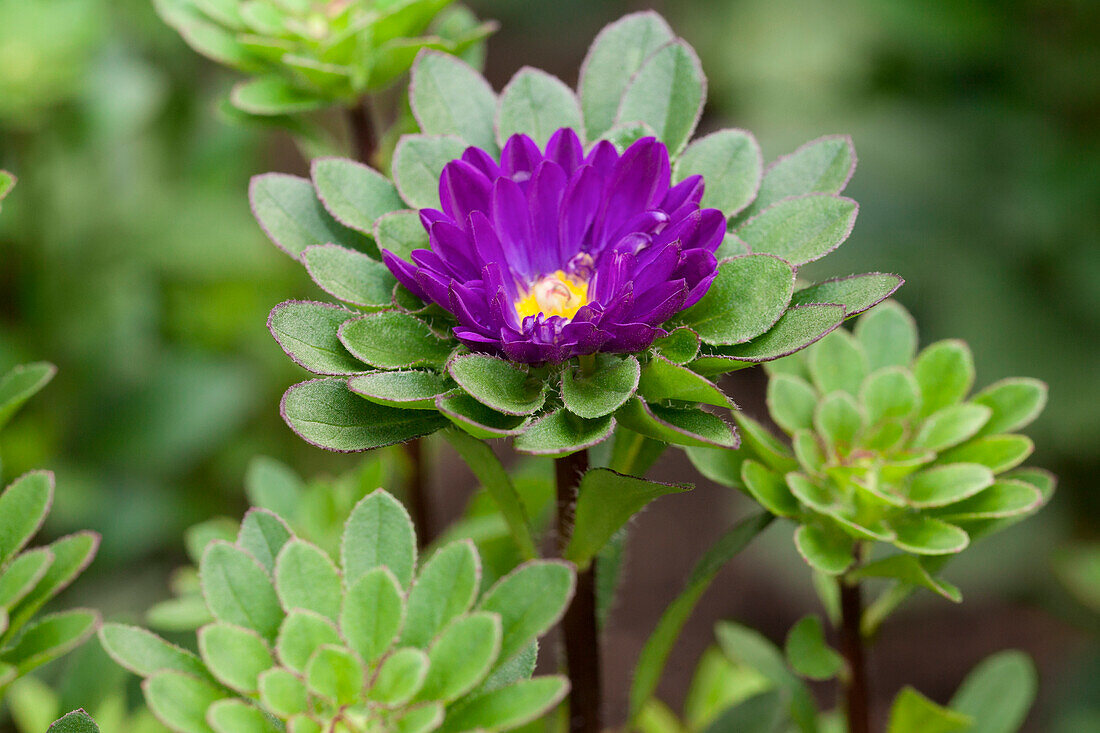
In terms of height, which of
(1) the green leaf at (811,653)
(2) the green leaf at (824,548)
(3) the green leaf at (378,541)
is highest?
(3) the green leaf at (378,541)

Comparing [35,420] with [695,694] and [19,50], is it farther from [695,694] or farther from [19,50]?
[695,694]

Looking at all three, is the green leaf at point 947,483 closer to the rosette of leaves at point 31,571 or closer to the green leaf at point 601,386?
the green leaf at point 601,386

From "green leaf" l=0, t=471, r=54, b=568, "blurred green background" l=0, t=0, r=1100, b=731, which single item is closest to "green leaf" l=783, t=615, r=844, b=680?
"green leaf" l=0, t=471, r=54, b=568

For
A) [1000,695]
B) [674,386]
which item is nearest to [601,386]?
[674,386]

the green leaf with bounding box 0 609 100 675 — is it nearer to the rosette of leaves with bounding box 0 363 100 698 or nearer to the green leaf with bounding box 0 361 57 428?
the rosette of leaves with bounding box 0 363 100 698

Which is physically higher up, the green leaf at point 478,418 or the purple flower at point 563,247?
the purple flower at point 563,247

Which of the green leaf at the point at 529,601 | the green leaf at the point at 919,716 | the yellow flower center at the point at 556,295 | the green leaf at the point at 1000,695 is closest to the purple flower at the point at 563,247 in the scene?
the yellow flower center at the point at 556,295

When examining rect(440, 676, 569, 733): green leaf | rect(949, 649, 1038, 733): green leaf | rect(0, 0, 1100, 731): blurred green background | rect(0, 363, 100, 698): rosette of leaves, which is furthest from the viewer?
rect(0, 0, 1100, 731): blurred green background

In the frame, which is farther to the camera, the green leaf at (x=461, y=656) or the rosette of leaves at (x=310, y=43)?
the rosette of leaves at (x=310, y=43)
